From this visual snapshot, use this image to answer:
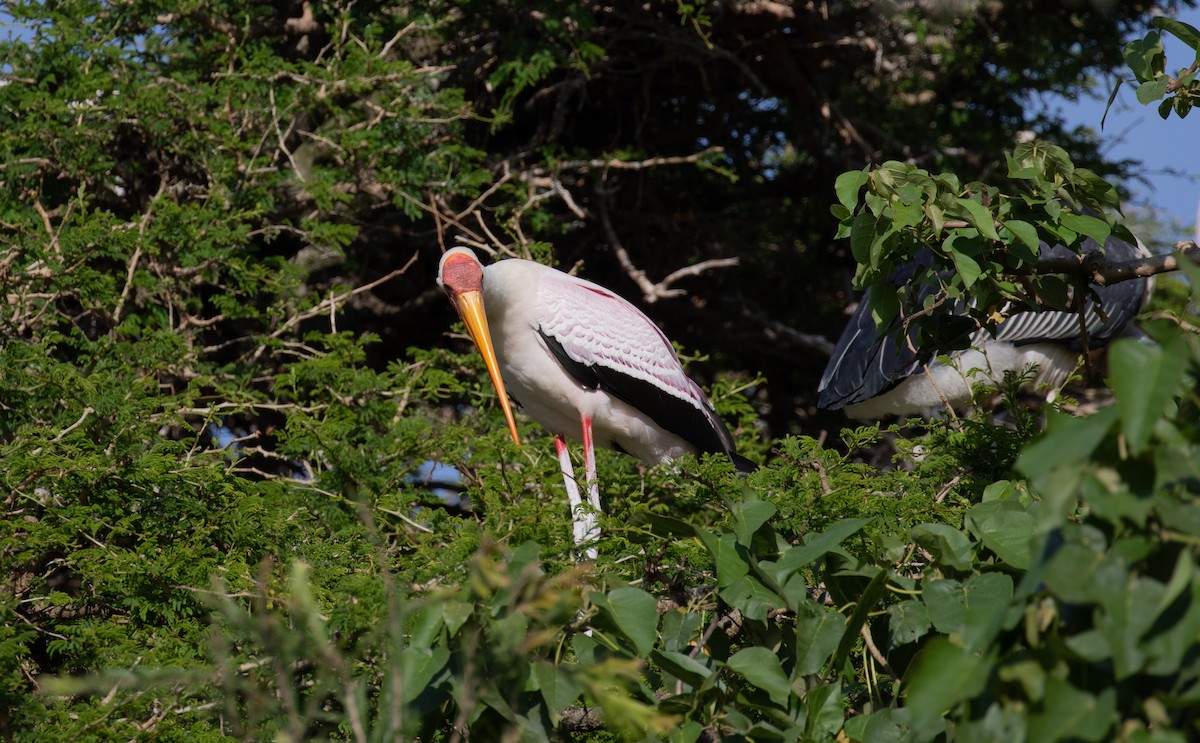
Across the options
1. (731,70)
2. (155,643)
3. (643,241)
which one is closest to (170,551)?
(155,643)

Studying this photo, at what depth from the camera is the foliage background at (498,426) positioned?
177 cm

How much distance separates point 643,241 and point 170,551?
14.2ft

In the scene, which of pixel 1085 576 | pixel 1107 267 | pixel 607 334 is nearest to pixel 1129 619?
pixel 1085 576

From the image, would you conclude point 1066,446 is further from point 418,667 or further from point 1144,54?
point 1144,54

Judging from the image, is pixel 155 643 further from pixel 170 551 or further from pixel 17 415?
pixel 17 415

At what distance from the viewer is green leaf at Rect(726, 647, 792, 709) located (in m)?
2.19

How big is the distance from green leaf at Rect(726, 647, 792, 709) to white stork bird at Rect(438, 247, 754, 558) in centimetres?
223

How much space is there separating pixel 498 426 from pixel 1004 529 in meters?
3.09

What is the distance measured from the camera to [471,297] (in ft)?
14.8

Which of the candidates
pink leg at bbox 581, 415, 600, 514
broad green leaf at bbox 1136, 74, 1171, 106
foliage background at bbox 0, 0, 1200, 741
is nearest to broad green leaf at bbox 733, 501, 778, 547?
foliage background at bbox 0, 0, 1200, 741

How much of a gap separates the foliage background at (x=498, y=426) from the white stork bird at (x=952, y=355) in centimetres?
49

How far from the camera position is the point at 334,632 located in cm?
245

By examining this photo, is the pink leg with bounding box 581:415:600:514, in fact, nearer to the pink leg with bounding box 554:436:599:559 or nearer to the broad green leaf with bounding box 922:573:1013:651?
the pink leg with bounding box 554:436:599:559

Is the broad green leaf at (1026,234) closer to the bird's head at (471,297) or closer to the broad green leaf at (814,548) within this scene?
the broad green leaf at (814,548)
